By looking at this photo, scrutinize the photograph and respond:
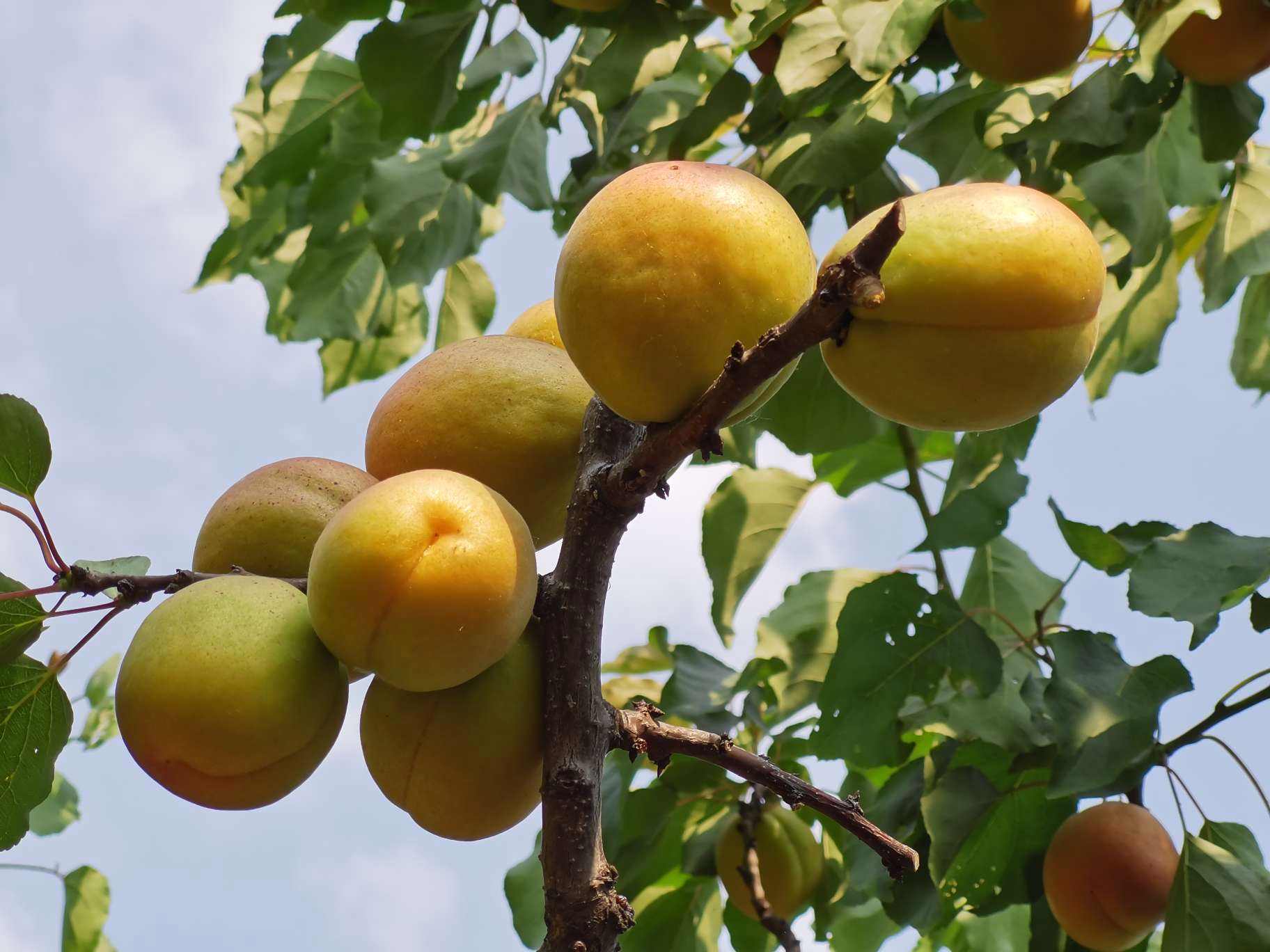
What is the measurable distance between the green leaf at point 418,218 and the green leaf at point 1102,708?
5.20 feet

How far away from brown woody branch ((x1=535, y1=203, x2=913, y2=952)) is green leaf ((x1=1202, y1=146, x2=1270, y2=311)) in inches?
70.2

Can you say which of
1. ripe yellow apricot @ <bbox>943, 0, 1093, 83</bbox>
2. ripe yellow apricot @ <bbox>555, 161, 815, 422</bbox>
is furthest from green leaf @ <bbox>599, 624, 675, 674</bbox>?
ripe yellow apricot @ <bbox>555, 161, 815, 422</bbox>

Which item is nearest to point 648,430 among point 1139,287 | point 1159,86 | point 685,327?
point 685,327

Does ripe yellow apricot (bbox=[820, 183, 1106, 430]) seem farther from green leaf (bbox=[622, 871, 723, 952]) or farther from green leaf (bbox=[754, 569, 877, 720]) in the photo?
green leaf (bbox=[622, 871, 723, 952])

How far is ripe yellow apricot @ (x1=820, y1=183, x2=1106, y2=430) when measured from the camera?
1065 millimetres

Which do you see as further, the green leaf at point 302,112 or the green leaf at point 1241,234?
the green leaf at point 302,112

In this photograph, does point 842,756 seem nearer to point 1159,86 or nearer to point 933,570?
point 933,570

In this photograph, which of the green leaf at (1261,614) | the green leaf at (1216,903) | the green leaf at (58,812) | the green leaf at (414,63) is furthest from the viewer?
the green leaf at (58,812)

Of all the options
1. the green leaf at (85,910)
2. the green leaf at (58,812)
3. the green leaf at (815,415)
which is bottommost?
the green leaf at (58,812)

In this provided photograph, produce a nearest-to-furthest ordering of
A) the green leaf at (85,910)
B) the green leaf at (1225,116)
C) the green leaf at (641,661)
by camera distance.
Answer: the green leaf at (1225,116) < the green leaf at (641,661) < the green leaf at (85,910)

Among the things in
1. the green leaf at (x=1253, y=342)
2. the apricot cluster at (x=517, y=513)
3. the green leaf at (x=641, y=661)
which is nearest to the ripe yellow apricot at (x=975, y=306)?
the apricot cluster at (x=517, y=513)

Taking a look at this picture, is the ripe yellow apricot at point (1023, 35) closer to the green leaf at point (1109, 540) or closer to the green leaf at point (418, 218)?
the green leaf at point (1109, 540)

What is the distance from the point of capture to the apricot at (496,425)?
1.41 metres

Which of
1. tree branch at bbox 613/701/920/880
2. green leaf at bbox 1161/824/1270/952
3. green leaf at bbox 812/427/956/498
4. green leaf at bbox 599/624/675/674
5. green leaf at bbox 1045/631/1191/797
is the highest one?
tree branch at bbox 613/701/920/880
